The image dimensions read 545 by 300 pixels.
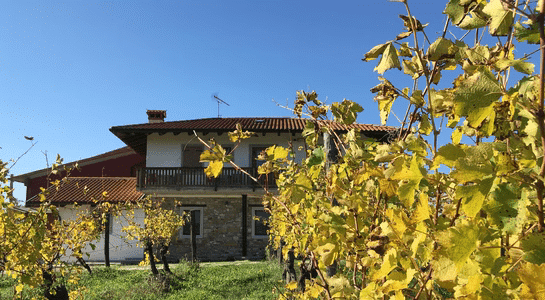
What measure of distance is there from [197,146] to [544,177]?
1661 cm

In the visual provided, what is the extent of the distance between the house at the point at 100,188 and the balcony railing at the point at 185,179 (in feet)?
3.88

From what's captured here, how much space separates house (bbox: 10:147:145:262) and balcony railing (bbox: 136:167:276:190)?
1182 millimetres

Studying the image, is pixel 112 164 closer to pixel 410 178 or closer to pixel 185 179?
pixel 185 179

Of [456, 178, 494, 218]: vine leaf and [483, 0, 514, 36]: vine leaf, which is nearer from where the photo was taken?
[456, 178, 494, 218]: vine leaf

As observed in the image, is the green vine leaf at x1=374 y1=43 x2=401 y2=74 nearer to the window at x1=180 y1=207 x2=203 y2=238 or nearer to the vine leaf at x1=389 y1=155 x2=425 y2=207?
the vine leaf at x1=389 y1=155 x2=425 y2=207

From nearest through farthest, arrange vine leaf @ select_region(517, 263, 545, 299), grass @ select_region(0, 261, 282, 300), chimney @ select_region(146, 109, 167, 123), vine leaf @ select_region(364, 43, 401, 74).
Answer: vine leaf @ select_region(517, 263, 545, 299) < vine leaf @ select_region(364, 43, 401, 74) < grass @ select_region(0, 261, 282, 300) < chimney @ select_region(146, 109, 167, 123)

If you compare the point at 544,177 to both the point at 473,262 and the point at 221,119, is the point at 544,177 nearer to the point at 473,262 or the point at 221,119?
the point at 473,262

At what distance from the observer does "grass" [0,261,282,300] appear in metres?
8.25

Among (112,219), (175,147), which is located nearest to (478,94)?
(175,147)

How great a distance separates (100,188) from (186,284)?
372 inches

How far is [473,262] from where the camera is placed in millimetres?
810

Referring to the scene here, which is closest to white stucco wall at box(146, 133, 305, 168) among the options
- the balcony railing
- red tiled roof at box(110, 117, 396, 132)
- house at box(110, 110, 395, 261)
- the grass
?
house at box(110, 110, 395, 261)

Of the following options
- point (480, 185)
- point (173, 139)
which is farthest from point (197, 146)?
point (480, 185)

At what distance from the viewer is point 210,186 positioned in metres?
15.5
